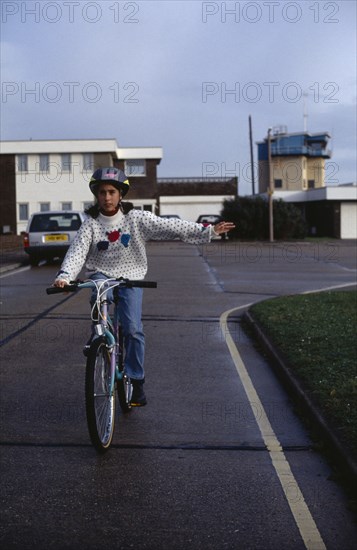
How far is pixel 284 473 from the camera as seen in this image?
18.0 ft

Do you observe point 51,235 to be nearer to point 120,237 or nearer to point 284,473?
point 120,237

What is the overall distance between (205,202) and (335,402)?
7455 centimetres

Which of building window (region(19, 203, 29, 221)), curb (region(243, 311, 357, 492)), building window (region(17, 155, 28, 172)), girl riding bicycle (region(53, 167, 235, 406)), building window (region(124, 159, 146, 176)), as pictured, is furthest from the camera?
building window (region(124, 159, 146, 176))

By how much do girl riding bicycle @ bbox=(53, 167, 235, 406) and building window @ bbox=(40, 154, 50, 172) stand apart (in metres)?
57.5

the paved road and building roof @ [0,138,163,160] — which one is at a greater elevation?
building roof @ [0,138,163,160]

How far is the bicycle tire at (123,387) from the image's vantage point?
21.8 feet

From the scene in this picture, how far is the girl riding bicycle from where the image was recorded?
6312mm

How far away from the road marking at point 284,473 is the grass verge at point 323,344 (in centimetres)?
45

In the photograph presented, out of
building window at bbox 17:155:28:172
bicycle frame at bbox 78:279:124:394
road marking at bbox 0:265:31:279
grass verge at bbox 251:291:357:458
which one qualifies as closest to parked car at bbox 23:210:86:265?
road marking at bbox 0:265:31:279

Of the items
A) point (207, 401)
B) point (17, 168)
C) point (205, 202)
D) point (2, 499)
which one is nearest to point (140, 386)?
point (207, 401)

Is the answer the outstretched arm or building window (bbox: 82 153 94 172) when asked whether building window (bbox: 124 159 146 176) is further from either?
the outstretched arm

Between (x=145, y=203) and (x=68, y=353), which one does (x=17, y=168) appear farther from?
(x=68, y=353)

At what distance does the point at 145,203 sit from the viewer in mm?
67312

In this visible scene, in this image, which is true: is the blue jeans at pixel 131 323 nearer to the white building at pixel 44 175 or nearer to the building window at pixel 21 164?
the white building at pixel 44 175
